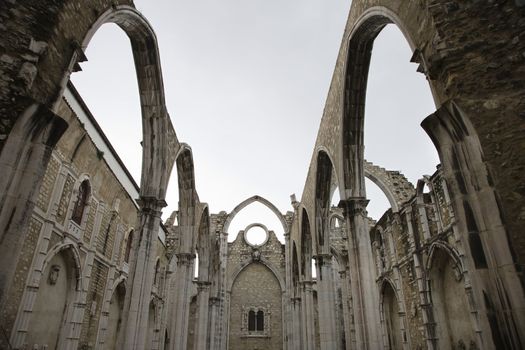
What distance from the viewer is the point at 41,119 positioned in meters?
4.02

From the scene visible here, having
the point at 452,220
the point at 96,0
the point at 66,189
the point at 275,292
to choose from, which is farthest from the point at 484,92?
the point at 275,292

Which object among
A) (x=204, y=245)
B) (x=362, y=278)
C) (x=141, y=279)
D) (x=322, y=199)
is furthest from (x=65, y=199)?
(x=204, y=245)

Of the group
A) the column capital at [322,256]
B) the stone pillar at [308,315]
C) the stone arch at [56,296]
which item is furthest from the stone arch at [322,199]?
the stone arch at [56,296]

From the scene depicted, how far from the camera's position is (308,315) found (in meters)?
16.1

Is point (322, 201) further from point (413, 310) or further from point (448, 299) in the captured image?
point (413, 310)

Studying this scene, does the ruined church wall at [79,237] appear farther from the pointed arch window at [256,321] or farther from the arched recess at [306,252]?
the pointed arch window at [256,321]

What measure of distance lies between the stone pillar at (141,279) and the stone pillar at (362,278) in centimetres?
480

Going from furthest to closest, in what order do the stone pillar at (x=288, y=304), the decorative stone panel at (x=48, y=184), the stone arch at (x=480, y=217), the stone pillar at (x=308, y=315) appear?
the stone pillar at (x=288, y=304), the stone pillar at (x=308, y=315), the decorative stone panel at (x=48, y=184), the stone arch at (x=480, y=217)

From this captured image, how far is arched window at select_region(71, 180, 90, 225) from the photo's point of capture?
36.1 feet

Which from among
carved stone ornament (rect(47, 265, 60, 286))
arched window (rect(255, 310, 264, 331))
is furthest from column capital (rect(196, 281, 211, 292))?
carved stone ornament (rect(47, 265, 60, 286))

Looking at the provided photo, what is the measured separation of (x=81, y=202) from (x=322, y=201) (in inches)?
324

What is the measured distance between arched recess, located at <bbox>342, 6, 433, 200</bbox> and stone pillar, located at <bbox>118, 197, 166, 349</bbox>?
16.6 feet

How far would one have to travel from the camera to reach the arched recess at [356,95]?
24.6ft

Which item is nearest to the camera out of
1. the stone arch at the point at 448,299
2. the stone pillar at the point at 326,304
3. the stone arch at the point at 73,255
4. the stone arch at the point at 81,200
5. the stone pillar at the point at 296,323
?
the stone arch at the point at 73,255
